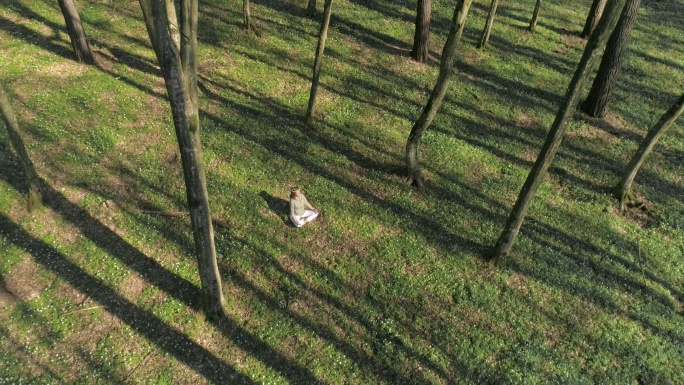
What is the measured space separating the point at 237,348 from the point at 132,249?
3581 mm

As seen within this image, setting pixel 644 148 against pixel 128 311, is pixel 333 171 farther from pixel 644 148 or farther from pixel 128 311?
pixel 644 148

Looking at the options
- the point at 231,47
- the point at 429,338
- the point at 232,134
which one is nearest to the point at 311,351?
the point at 429,338

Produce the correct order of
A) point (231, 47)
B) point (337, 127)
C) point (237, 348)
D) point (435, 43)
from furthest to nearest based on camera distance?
point (435, 43)
point (231, 47)
point (337, 127)
point (237, 348)

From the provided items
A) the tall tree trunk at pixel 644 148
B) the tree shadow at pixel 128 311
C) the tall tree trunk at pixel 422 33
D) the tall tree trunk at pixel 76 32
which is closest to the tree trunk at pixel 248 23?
the tall tree trunk at pixel 76 32

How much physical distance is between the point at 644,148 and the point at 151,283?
13.0m

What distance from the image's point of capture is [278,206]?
11.6 m

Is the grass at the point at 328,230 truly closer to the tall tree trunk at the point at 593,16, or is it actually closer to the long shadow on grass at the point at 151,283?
the long shadow on grass at the point at 151,283

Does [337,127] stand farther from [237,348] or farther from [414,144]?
[237,348]

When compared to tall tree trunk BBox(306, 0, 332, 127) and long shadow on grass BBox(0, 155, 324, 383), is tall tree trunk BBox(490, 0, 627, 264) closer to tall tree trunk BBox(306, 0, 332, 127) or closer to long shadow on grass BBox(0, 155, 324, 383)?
long shadow on grass BBox(0, 155, 324, 383)

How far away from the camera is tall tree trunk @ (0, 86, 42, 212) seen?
928 centimetres

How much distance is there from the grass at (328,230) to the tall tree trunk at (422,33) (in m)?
0.60

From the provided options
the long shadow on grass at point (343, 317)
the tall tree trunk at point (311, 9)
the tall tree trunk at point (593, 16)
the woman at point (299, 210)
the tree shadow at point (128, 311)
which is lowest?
the tree shadow at point (128, 311)

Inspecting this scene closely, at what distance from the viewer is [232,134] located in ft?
44.5

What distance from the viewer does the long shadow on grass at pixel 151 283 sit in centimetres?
839
